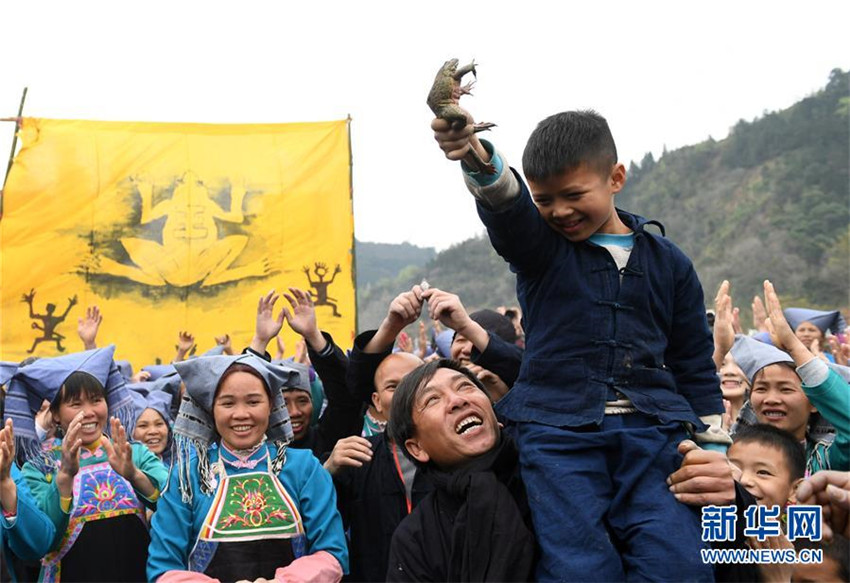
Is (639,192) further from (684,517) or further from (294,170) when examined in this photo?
(684,517)

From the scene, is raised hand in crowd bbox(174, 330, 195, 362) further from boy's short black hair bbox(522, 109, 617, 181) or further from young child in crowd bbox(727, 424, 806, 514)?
boy's short black hair bbox(522, 109, 617, 181)

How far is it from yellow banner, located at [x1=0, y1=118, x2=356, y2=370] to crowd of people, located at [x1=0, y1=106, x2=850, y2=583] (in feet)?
15.7

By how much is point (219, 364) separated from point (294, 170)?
6.63 meters

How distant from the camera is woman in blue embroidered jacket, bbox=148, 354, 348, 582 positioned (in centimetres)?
319

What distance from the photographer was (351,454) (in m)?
3.43

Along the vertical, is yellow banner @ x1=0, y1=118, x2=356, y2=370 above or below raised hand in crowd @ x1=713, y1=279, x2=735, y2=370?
above

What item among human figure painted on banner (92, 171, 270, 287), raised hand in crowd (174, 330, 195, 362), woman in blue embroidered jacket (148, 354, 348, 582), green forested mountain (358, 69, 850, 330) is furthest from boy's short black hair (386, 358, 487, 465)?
green forested mountain (358, 69, 850, 330)

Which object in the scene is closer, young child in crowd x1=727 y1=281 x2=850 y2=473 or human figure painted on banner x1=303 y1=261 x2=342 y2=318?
young child in crowd x1=727 y1=281 x2=850 y2=473

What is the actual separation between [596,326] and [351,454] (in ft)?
4.50

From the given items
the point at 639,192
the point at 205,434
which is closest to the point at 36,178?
the point at 205,434

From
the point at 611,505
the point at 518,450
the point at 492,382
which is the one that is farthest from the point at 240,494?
the point at 611,505

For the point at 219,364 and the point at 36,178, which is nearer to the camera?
the point at 219,364

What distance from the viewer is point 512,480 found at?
2.64 metres

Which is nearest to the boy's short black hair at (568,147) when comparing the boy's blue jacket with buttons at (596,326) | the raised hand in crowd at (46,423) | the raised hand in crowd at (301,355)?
the boy's blue jacket with buttons at (596,326)
